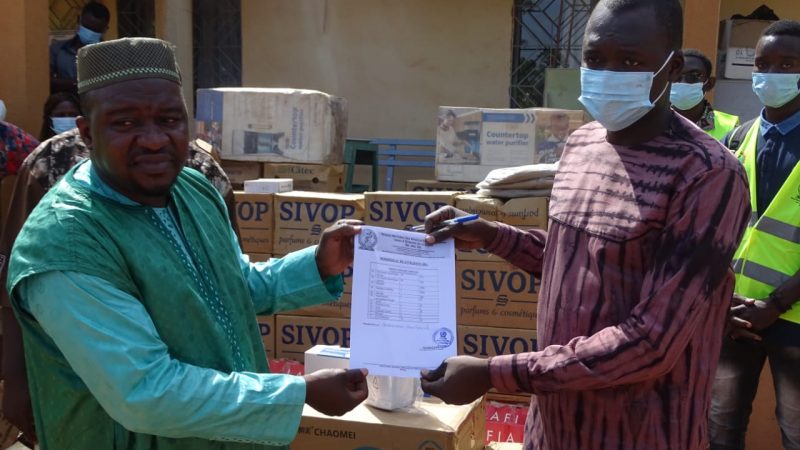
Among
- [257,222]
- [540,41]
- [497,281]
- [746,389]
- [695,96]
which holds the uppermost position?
[540,41]

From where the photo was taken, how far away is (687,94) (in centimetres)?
431

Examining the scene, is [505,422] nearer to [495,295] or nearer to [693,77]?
[495,295]

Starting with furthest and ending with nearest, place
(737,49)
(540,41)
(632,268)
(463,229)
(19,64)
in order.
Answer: (540,41) < (737,49) < (19,64) < (463,229) < (632,268)

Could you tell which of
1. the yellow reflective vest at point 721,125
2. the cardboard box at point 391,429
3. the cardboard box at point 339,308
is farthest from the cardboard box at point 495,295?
the yellow reflective vest at point 721,125

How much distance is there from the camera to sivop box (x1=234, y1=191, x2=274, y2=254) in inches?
168

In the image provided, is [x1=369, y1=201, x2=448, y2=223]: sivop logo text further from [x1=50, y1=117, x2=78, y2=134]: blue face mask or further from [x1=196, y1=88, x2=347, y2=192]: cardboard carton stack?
[x1=50, y1=117, x2=78, y2=134]: blue face mask

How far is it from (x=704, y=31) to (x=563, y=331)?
482 centimetres

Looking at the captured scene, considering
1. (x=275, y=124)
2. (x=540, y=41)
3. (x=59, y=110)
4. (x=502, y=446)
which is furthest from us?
(x=540, y=41)

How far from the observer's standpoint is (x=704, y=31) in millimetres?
5707

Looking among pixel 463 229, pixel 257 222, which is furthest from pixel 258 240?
pixel 463 229

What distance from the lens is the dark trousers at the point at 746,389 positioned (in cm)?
302

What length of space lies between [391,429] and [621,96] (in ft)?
5.58

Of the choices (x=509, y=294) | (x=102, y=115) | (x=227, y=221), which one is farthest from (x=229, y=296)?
(x=509, y=294)

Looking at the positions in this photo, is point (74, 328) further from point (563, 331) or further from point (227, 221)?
point (563, 331)
